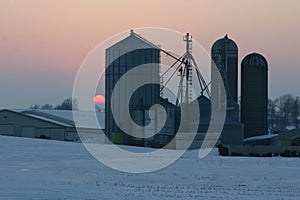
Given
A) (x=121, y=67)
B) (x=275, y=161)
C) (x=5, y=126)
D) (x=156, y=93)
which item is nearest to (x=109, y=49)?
(x=121, y=67)

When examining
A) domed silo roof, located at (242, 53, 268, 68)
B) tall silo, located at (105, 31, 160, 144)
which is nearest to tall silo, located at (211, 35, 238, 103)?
domed silo roof, located at (242, 53, 268, 68)

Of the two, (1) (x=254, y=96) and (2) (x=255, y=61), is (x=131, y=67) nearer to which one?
(1) (x=254, y=96)

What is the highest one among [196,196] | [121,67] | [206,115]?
[121,67]

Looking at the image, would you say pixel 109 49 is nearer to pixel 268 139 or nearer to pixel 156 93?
pixel 156 93

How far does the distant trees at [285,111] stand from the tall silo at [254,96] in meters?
95.7

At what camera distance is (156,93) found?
1967 inches

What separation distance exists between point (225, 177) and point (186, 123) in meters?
24.1

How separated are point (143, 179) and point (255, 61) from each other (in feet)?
109

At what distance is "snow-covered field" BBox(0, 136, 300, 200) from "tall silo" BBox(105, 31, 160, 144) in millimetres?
15612

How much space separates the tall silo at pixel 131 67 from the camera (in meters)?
49.1

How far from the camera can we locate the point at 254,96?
5250 centimetres

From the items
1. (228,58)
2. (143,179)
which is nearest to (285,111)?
(228,58)

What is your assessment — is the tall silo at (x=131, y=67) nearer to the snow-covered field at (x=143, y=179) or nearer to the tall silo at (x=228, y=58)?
the tall silo at (x=228, y=58)

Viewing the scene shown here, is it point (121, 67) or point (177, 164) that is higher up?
point (121, 67)
